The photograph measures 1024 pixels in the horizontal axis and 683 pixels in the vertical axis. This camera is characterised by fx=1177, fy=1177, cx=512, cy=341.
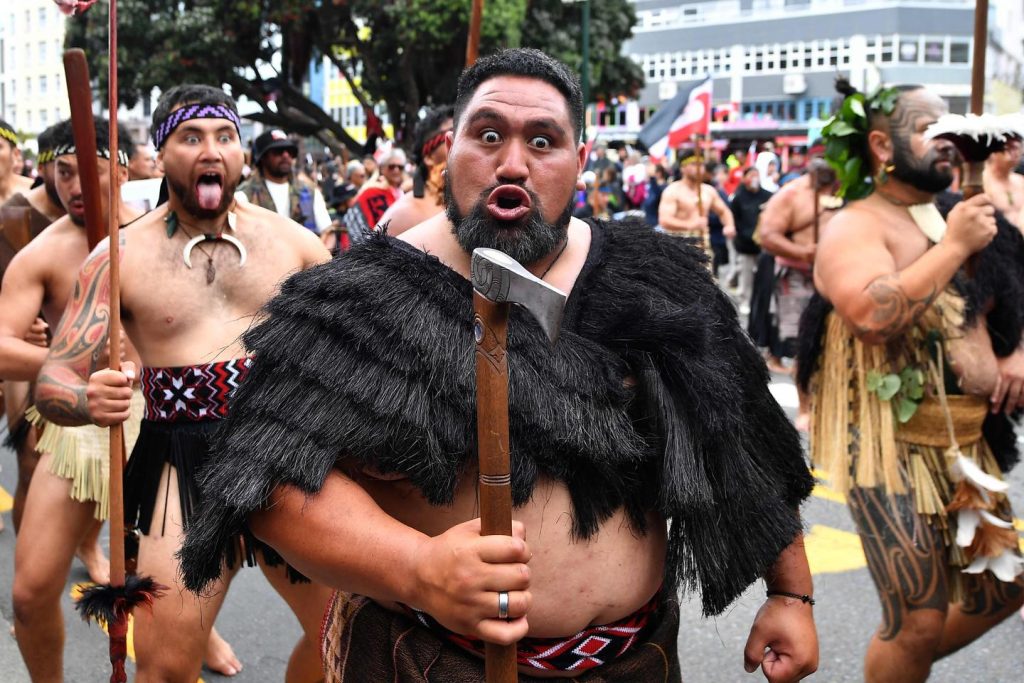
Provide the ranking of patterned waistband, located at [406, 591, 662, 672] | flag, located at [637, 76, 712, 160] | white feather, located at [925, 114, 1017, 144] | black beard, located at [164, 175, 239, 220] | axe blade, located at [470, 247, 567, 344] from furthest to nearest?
flag, located at [637, 76, 712, 160]
black beard, located at [164, 175, 239, 220]
white feather, located at [925, 114, 1017, 144]
patterned waistband, located at [406, 591, 662, 672]
axe blade, located at [470, 247, 567, 344]

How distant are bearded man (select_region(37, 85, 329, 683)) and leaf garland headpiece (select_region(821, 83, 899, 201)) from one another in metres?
1.83

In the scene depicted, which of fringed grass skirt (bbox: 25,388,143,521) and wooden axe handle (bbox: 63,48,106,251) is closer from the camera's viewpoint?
wooden axe handle (bbox: 63,48,106,251)

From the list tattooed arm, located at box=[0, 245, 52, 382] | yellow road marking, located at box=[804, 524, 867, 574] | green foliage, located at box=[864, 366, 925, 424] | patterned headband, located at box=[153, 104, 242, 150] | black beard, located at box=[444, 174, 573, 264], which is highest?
patterned headband, located at box=[153, 104, 242, 150]

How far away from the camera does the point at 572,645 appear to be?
2.27 m

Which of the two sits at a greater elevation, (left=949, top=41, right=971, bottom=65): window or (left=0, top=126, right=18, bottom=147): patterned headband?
(left=949, top=41, right=971, bottom=65): window

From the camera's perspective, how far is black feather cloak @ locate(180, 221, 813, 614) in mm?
2080

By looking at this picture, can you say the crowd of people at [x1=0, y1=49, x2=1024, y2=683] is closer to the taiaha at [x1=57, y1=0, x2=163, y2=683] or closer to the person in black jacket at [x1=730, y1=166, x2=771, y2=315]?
the taiaha at [x1=57, y1=0, x2=163, y2=683]

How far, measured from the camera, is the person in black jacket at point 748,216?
13930mm

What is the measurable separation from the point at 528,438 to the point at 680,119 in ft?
47.9

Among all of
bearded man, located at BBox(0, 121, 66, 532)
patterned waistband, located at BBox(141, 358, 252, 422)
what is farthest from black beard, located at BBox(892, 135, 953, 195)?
bearded man, located at BBox(0, 121, 66, 532)

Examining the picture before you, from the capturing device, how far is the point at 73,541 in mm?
4074

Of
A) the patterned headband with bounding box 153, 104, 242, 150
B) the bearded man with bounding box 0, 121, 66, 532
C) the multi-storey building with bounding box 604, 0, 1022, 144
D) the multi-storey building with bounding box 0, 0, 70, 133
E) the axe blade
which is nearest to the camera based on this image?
the axe blade

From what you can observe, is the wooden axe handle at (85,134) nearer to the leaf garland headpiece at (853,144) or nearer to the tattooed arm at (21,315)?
the tattooed arm at (21,315)

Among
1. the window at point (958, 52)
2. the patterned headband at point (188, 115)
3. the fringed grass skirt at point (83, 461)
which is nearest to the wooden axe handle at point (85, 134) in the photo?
the patterned headband at point (188, 115)
